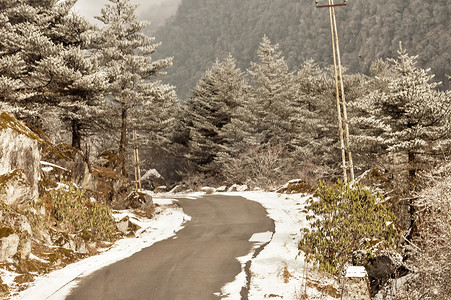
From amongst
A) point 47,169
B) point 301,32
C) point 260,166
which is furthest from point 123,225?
point 301,32

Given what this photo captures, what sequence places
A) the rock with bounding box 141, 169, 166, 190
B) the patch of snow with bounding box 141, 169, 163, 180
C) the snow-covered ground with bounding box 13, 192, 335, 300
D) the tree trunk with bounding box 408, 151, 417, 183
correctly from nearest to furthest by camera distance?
the snow-covered ground with bounding box 13, 192, 335, 300
the tree trunk with bounding box 408, 151, 417, 183
the rock with bounding box 141, 169, 166, 190
the patch of snow with bounding box 141, 169, 163, 180

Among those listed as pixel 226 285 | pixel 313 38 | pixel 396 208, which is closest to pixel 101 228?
pixel 226 285

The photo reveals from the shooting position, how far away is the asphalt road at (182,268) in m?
7.01

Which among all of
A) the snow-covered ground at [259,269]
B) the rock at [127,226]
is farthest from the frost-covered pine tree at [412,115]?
the rock at [127,226]

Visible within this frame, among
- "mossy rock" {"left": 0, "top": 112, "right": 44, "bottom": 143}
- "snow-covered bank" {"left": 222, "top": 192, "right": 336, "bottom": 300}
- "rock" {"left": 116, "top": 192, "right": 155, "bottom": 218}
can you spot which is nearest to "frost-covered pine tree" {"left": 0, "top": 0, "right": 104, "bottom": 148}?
"mossy rock" {"left": 0, "top": 112, "right": 44, "bottom": 143}

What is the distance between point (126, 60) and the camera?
22453mm

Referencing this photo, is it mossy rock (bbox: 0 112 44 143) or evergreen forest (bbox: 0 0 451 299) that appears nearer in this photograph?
mossy rock (bbox: 0 112 44 143)

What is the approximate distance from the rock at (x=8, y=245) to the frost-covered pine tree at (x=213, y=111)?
32558 mm

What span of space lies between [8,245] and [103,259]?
2.48 meters

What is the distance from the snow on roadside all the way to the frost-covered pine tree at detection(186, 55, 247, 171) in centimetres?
2453

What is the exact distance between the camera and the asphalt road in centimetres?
701

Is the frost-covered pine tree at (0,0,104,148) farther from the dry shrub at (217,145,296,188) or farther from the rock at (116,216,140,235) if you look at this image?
the dry shrub at (217,145,296,188)

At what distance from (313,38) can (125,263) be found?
109m

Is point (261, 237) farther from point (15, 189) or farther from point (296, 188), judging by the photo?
point (296, 188)
